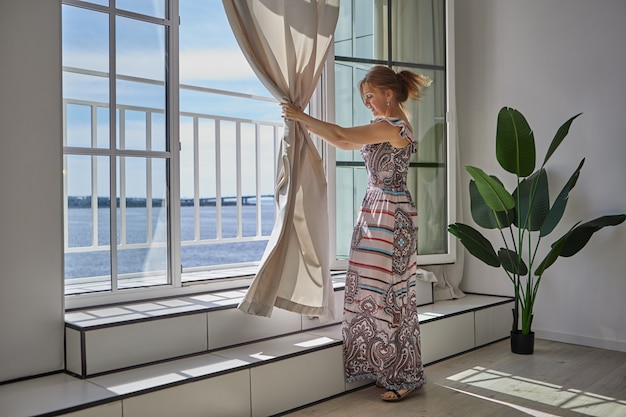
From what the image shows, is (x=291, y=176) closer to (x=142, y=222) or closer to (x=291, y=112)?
(x=291, y=112)

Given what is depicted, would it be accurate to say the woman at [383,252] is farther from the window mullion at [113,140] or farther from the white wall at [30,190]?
the white wall at [30,190]

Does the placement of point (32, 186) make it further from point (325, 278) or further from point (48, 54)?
point (325, 278)

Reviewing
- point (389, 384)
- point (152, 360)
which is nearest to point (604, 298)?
point (389, 384)

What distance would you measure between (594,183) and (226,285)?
2.30 metres

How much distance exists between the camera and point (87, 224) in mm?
2707

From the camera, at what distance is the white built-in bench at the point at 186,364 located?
84.6 inches

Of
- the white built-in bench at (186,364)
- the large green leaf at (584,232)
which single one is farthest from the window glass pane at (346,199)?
the large green leaf at (584,232)

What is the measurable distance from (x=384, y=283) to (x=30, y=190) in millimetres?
1544

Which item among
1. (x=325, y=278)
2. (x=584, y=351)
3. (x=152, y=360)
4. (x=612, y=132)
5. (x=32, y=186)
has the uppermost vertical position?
(x=612, y=132)

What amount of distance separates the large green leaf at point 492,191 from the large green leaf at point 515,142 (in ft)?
0.45

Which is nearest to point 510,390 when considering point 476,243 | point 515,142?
point 476,243

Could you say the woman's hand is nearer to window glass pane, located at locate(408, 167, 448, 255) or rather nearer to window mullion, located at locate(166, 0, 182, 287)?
window mullion, located at locate(166, 0, 182, 287)

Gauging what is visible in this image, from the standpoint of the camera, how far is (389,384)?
9.22 feet

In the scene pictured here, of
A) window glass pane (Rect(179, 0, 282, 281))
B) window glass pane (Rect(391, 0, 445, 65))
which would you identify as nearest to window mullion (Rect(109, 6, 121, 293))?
window glass pane (Rect(391, 0, 445, 65))
